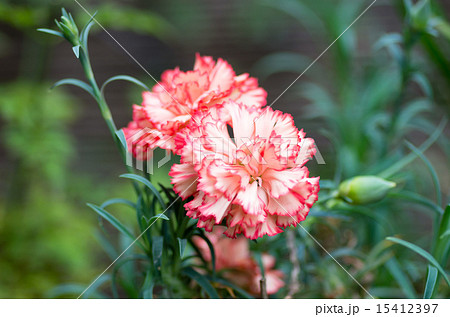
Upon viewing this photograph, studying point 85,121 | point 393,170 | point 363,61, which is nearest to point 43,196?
point 85,121

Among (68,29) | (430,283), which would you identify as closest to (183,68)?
(68,29)

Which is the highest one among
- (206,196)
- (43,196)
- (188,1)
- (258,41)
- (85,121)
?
(188,1)

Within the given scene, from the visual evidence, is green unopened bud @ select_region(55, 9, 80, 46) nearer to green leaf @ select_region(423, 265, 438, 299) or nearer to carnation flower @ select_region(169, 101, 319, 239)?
carnation flower @ select_region(169, 101, 319, 239)

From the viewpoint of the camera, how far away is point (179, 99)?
40cm

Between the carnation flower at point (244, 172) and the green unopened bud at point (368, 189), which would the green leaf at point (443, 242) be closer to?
the green unopened bud at point (368, 189)

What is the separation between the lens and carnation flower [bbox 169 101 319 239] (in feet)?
1.15

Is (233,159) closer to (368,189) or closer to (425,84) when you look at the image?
(368,189)

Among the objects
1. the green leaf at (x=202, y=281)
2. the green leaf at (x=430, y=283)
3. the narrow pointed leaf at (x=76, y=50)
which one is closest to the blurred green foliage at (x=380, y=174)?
the green leaf at (x=430, y=283)

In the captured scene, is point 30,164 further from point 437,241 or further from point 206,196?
point 437,241

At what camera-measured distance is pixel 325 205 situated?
0.52 metres

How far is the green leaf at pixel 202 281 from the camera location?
42 centimetres

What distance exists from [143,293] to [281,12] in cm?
138

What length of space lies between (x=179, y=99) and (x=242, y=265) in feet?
0.83

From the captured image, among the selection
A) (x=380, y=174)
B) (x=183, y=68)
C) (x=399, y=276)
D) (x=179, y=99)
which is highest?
(x=183, y=68)
